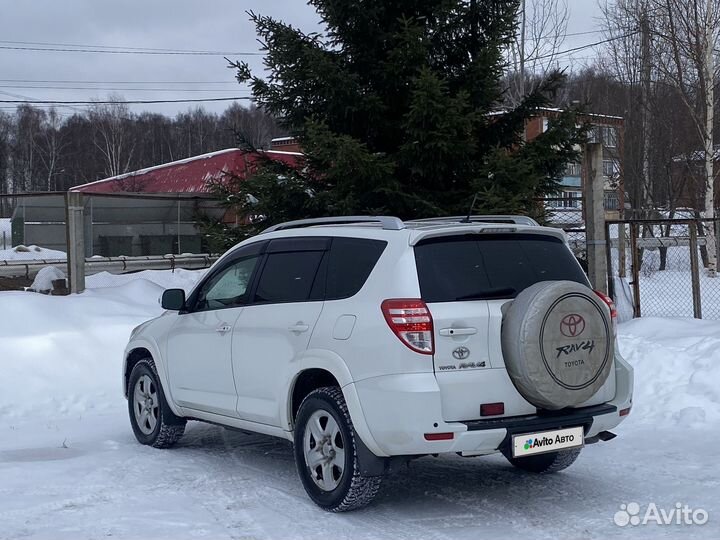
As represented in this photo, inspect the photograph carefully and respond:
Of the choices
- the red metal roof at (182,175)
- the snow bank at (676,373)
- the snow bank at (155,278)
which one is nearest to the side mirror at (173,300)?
the snow bank at (676,373)

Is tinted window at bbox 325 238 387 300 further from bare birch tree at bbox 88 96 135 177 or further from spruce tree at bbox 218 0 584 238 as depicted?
bare birch tree at bbox 88 96 135 177

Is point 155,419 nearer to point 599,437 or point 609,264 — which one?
point 599,437

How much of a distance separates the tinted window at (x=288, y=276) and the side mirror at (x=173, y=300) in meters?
1.10

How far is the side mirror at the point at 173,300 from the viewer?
7613 millimetres

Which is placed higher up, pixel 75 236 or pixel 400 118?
pixel 400 118

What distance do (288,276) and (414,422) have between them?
179 cm

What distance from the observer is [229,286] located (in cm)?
730

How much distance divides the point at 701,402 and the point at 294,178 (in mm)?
5914

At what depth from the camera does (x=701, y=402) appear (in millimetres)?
8812

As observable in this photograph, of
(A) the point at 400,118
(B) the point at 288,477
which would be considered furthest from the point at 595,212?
(B) the point at 288,477

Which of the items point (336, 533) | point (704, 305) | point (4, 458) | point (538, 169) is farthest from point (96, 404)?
point (704, 305)

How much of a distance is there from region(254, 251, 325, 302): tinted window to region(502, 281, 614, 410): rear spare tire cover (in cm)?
151

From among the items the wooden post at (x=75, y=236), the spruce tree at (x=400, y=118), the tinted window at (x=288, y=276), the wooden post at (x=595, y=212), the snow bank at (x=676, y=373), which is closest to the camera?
the tinted window at (x=288, y=276)

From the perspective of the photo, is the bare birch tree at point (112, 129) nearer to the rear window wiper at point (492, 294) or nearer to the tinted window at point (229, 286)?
the tinted window at point (229, 286)
